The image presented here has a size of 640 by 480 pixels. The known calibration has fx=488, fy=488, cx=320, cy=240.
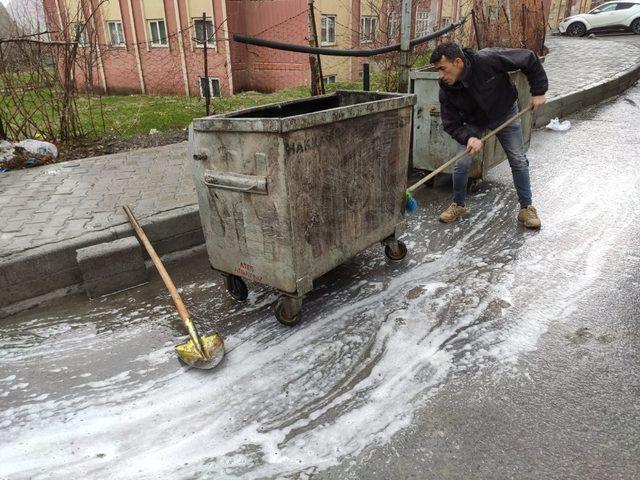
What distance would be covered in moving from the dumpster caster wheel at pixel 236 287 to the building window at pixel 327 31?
1585 centimetres

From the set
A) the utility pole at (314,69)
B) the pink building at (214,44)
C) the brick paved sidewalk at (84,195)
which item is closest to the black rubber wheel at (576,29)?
the pink building at (214,44)

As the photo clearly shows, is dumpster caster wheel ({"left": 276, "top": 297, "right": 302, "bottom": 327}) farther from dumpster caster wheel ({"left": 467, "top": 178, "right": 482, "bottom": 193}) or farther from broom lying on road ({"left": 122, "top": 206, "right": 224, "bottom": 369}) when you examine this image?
dumpster caster wheel ({"left": 467, "top": 178, "right": 482, "bottom": 193})

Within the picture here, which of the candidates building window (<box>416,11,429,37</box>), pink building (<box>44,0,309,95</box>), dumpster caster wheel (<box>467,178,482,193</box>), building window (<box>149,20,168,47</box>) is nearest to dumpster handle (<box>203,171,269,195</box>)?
dumpster caster wheel (<box>467,178,482,193</box>)

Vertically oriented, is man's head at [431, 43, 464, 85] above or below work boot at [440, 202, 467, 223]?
above

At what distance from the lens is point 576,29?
2295 centimetres

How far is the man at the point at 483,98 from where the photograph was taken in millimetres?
4086

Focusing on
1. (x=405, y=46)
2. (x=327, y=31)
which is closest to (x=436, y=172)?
(x=405, y=46)

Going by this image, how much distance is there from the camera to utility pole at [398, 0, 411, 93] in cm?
509

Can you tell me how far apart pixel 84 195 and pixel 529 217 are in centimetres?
444

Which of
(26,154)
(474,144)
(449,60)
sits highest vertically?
(449,60)

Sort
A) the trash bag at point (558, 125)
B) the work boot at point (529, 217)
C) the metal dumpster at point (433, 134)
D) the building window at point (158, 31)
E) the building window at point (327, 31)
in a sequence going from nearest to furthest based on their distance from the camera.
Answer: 1. the work boot at point (529, 217)
2. the metal dumpster at point (433, 134)
3. the trash bag at point (558, 125)
4. the building window at point (327, 31)
5. the building window at point (158, 31)

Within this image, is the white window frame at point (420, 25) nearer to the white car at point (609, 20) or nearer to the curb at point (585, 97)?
the curb at point (585, 97)

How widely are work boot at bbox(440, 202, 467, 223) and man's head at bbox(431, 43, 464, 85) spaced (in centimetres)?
132

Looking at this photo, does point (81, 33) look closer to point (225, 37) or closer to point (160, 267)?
point (160, 267)
